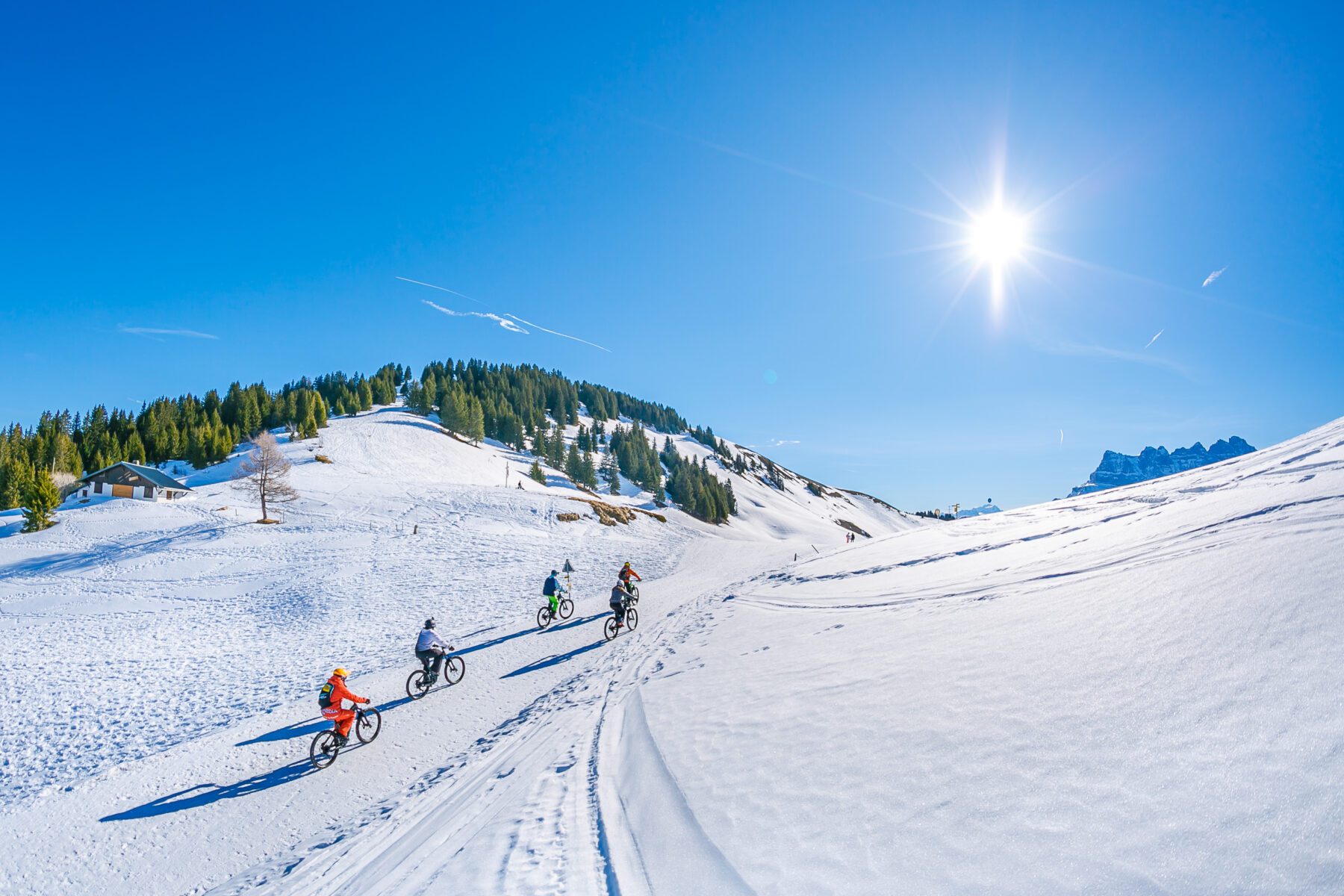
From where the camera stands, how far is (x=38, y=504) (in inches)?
1510

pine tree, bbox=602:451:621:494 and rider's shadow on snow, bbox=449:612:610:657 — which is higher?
pine tree, bbox=602:451:621:494

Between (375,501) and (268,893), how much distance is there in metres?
46.4

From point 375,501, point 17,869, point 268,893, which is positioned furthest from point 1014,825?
point 375,501

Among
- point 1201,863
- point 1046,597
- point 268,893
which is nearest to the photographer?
point 1201,863

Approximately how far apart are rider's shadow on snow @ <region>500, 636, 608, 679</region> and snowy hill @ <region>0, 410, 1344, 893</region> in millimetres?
143

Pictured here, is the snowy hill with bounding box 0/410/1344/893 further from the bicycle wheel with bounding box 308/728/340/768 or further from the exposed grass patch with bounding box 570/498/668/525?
the exposed grass patch with bounding box 570/498/668/525

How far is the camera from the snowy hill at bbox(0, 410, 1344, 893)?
462cm

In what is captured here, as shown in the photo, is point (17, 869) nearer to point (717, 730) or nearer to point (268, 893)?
point (268, 893)

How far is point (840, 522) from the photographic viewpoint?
131m

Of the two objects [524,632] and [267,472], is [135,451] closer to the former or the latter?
[267,472]

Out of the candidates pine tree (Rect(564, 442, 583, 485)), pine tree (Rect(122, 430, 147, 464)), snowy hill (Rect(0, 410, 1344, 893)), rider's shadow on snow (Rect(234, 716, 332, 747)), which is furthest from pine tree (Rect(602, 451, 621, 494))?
rider's shadow on snow (Rect(234, 716, 332, 747))

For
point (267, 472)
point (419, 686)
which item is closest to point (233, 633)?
point (419, 686)

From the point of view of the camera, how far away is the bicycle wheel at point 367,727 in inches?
444

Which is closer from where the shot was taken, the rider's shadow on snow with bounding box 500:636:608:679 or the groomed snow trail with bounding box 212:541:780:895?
the groomed snow trail with bounding box 212:541:780:895
